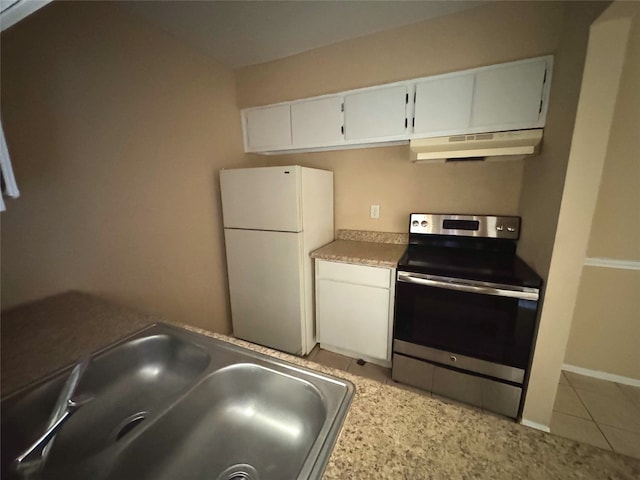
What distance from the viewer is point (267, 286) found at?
2.08 metres

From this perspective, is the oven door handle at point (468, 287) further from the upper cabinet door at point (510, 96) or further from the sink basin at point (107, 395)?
the sink basin at point (107, 395)

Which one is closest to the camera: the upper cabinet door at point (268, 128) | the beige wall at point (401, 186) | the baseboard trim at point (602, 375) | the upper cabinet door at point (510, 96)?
the upper cabinet door at point (510, 96)

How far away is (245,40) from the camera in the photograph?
1862 millimetres

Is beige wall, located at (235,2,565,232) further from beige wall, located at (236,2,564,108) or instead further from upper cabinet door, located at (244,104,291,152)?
upper cabinet door, located at (244,104,291,152)

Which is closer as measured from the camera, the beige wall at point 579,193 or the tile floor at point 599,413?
the beige wall at point 579,193

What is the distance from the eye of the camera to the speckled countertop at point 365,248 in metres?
1.80

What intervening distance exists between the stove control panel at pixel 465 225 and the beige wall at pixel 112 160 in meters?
1.75

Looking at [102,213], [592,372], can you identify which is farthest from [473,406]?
[102,213]

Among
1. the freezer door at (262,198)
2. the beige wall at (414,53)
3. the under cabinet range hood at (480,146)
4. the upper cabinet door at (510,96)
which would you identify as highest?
the beige wall at (414,53)

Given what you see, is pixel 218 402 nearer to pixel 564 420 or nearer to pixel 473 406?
pixel 473 406

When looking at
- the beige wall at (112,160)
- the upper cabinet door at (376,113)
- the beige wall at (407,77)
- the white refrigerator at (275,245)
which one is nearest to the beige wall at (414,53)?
the beige wall at (407,77)

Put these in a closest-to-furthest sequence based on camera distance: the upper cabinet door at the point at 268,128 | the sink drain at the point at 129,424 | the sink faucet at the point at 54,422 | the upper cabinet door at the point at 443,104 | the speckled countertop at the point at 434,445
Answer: the speckled countertop at the point at 434,445, the sink faucet at the point at 54,422, the sink drain at the point at 129,424, the upper cabinet door at the point at 443,104, the upper cabinet door at the point at 268,128

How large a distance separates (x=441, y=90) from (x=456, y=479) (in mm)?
1976

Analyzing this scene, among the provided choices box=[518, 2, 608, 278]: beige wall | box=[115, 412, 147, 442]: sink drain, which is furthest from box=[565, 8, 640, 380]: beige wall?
box=[115, 412, 147, 442]: sink drain
